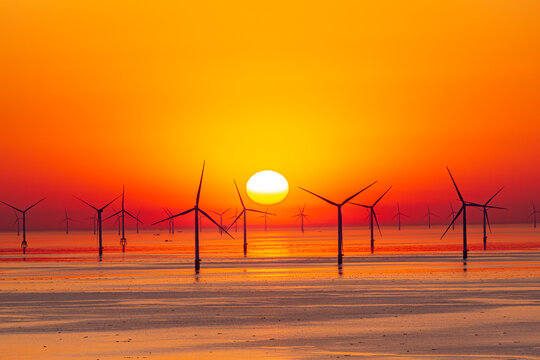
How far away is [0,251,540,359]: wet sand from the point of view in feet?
115

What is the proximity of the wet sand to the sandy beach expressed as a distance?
8cm

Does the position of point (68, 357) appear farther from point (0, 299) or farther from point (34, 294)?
point (34, 294)

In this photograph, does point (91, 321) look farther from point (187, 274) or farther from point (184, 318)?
point (187, 274)

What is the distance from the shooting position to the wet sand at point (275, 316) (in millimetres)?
34938

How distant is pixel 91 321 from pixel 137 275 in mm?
44473

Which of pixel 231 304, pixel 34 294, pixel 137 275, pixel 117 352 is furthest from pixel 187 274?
pixel 117 352

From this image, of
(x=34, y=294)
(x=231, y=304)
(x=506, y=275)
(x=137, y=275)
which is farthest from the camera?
(x=137, y=275)

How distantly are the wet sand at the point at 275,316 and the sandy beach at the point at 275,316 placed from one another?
0.08 meters

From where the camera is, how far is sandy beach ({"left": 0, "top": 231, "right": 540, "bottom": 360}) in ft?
115

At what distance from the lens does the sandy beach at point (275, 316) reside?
34.9 m

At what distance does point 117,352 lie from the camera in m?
34.7

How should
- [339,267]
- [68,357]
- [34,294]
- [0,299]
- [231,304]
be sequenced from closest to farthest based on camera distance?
1. [68,357]
2. [231,304]
3. [0,299]
4. [34,294]
5. [339,267]

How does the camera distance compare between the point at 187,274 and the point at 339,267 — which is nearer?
the point at 187,274

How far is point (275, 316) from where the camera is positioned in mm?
47938
